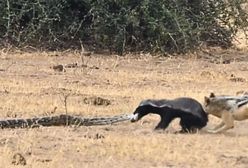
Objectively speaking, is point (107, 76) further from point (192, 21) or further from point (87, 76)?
point (192, 21)

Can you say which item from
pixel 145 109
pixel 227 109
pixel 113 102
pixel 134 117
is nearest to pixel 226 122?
pixel 227 109

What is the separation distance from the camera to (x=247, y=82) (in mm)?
14016

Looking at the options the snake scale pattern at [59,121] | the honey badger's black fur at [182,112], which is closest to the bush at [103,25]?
the snake scale pattern at [59,121]

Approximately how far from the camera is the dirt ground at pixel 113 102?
7.35 m

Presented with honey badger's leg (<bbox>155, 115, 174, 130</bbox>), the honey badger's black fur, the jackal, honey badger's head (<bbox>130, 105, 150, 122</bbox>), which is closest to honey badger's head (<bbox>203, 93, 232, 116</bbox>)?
the jackal

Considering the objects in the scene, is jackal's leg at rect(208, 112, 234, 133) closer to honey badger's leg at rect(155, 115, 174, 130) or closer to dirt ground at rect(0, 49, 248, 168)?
dirt ground at rect(0, 49, 248, 168)

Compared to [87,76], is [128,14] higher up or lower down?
higher up

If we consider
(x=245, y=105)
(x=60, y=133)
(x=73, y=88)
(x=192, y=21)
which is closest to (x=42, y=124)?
(x=60, y=133)

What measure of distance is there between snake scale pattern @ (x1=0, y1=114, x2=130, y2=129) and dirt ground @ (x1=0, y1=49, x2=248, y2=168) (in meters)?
0.12

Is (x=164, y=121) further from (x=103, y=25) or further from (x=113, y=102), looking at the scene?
(x=103, y=25)

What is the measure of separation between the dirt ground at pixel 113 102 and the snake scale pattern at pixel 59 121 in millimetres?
123

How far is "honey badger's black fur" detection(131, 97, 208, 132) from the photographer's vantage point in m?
8.70

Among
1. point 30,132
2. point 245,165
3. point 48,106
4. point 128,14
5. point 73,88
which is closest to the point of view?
point 245,165

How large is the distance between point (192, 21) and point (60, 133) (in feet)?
35.2
